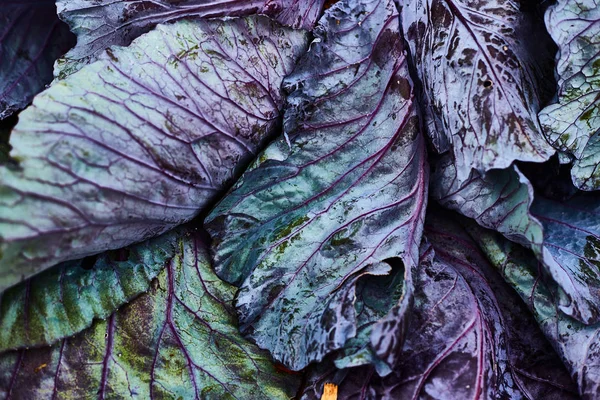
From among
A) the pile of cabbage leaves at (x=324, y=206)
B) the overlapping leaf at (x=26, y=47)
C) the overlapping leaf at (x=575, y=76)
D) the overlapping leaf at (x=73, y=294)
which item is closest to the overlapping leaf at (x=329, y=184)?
the pile of cabbage leaves at (x=324, y=206)

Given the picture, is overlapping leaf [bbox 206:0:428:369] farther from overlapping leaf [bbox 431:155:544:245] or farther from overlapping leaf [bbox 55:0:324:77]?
overlapping leaf [bbox 55:0:324:77]

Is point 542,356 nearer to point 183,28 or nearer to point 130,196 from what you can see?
point 130,196

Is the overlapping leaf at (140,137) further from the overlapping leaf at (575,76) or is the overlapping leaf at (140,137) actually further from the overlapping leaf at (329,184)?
the overlapping leaf at (575,76)

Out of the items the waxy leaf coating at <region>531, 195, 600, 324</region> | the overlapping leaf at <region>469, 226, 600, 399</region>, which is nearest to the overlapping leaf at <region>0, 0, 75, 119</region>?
the overlapping leaf at <region>469, 226, 600, 399</region>

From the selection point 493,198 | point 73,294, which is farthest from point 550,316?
point 73,294

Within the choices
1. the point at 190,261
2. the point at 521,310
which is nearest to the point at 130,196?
the point at 190,261
